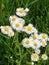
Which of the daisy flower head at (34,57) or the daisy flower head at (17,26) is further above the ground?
the daisy flower head at (17,26)

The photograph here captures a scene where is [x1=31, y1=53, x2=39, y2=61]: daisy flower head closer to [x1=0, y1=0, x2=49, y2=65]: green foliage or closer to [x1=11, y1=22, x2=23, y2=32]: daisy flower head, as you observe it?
[x1=0, y1=0, x2=49, y2=65]: green foliage

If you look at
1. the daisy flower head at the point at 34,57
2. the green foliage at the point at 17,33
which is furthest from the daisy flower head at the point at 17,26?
the daisy flower head at the point at 34,57

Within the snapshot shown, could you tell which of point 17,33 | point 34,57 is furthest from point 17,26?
point 34,57

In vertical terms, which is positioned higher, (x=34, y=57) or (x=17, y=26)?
(x=17, y=26)

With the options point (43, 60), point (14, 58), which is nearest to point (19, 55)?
point (14, 58)

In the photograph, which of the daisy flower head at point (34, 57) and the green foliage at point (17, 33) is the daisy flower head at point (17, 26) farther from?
the daisy flower head at point (34, 57)

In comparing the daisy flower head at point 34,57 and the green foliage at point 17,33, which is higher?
the green foliage at point 17,33

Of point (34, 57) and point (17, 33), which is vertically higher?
point (17, 33)

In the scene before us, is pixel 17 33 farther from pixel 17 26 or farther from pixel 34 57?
pixel 34 57

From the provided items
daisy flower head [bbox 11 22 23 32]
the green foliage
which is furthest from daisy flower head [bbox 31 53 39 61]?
daisy flower head [bbox 11 22 23 32]
